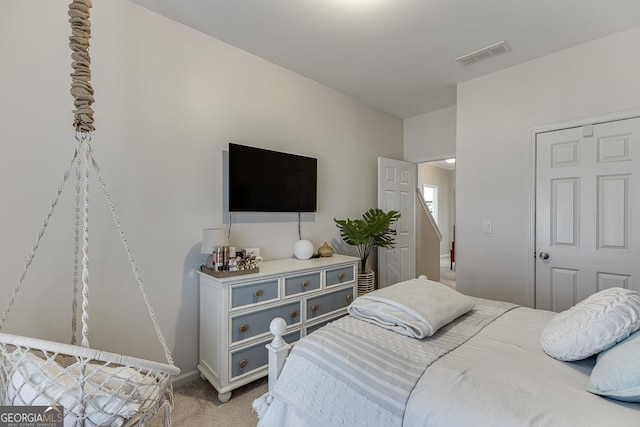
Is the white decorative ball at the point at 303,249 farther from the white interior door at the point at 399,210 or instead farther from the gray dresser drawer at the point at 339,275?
the white interior door at the point at 399,210

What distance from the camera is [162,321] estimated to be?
6.98 ft

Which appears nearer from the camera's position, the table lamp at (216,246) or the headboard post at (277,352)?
the headboard post at (277,352)

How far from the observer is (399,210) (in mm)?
3926

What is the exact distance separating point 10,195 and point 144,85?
1016 mm

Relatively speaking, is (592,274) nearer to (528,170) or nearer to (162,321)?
(528,170)

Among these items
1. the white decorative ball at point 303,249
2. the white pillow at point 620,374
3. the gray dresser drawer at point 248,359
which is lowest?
the gray dresser drawer at point 248,359

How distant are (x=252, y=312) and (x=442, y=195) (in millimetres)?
6759

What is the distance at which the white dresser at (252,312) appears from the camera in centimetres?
197

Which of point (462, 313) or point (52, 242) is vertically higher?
point (52, 242)

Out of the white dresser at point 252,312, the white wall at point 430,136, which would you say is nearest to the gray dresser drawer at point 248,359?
the white dresser at point 252,312

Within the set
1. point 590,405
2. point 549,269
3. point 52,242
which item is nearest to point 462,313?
point 590,405

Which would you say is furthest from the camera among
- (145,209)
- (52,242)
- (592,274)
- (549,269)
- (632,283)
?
(549,269)

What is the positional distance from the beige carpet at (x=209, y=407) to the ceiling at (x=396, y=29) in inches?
105

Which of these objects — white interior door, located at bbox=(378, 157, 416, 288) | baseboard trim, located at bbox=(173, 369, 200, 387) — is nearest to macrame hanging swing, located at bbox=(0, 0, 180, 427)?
baseboard trim, located at bbox=(173, 369, 200, 387)
